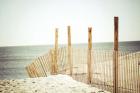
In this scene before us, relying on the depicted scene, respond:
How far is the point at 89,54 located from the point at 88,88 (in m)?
1.97

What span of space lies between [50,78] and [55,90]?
8.45 ft

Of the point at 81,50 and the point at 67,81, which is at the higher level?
the point at 81,50

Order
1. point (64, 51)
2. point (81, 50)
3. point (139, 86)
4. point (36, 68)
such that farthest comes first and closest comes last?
1. point (36, 68)
2. point (64, 51)
3. point (81, 50)
4. point (139, 86)

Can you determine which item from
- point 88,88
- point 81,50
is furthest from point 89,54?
point 88,88

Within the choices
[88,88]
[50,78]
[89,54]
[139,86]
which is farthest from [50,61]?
[139,86]

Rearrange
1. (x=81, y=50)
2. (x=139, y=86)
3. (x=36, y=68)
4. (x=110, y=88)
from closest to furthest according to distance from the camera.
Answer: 1. (x=139, y=86)
2. (x=110, y=88)
3. (x=81, y=50)
4. (x=36, y=68)

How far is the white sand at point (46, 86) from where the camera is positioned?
10406 mm

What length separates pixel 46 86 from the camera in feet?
36.9

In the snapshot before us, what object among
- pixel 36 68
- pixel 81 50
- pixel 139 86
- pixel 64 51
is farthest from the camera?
pixel 36 68

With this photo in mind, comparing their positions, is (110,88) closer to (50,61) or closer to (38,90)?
(38,90)

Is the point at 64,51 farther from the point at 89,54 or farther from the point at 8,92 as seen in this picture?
the point at 8,92

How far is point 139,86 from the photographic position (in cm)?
1015

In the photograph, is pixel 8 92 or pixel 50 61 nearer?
pixel 8 92

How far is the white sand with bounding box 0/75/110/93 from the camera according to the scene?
10.4m
